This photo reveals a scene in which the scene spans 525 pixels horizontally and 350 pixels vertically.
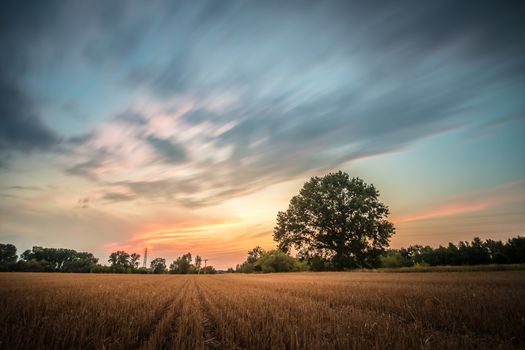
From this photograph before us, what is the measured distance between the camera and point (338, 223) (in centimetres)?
4303

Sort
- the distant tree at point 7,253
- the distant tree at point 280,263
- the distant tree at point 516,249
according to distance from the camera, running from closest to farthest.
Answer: the distant tree at point 516,249 < the distant tree at point 280,263 < the distant tree at point 7,253

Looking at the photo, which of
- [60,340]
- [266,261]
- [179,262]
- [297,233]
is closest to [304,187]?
[297,233]

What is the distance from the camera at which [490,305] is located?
16.6 feet

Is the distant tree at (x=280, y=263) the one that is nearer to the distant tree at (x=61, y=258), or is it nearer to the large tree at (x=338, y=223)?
the large tree at (x=338, y=223)

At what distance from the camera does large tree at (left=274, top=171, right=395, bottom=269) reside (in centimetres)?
4138

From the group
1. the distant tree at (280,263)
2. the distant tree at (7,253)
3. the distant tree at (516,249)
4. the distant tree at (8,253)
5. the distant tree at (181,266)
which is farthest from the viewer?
the distant tree at (181,266)

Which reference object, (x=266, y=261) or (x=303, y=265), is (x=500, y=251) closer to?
(x=303, y=265)

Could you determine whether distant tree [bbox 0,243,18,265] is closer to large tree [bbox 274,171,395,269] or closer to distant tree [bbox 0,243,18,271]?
distant tree [bbox 0,243,18,271]

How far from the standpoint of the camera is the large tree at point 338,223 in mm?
41375

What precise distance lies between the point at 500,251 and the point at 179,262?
13796 centimetres

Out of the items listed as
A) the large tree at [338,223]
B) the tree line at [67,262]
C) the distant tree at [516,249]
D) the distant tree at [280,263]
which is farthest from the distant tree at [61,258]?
the distant tree at [516,249]

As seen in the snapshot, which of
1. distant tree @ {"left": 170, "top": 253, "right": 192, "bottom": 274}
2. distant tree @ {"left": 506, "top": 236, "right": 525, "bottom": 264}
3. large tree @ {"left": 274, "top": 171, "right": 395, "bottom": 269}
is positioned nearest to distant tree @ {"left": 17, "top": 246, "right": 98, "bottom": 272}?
distant tree @ {"left": 170, "top": 253, "right": 192, "bottom": 274}

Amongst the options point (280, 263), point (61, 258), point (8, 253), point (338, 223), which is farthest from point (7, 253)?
point (338, 223)

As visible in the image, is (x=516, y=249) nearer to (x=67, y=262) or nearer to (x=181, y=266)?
(x=181, y=266)
